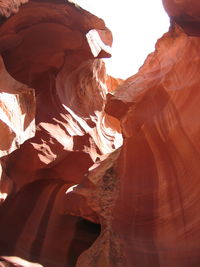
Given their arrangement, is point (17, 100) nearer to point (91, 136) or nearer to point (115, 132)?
point (91, 136)

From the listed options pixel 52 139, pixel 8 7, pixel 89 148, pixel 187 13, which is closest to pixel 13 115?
pixel 8 7

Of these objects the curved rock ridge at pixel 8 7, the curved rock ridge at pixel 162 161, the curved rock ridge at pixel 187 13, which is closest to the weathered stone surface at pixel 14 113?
the curved rock ridge at pixel 8 7

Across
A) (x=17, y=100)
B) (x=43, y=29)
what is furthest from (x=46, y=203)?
(x=43, y=29)

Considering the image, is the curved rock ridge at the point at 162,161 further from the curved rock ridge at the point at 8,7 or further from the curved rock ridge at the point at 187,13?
the curved rock ridge at the point at 8,7

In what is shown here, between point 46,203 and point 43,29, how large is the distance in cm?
434

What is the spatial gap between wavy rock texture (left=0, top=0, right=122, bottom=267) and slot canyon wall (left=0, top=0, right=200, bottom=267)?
27 millimetres

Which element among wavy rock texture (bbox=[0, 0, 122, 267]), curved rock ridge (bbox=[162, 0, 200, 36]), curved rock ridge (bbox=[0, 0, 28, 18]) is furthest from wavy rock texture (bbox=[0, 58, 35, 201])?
curved rock ridge (bbox=[162, 0, 200, 36])

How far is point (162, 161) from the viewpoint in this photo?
726cm

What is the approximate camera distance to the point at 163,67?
26.6 ft

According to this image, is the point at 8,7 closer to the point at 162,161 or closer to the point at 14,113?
the point at 14,113

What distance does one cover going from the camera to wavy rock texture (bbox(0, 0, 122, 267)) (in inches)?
324

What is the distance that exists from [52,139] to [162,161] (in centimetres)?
318

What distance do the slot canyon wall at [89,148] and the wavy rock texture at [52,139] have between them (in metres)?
0.03

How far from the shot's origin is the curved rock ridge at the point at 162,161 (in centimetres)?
623
